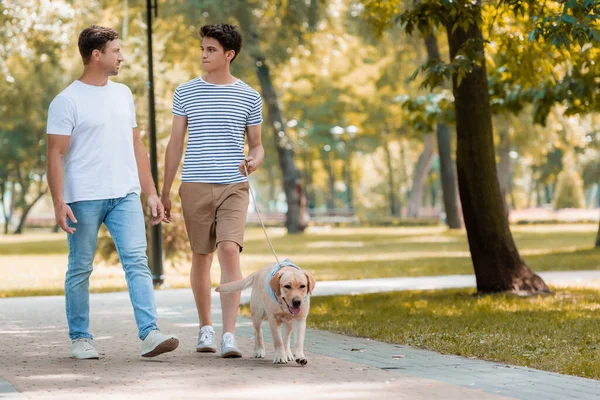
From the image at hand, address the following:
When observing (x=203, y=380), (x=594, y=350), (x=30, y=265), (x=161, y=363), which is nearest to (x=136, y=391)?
(x=203, y=380)

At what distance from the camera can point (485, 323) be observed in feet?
33.7

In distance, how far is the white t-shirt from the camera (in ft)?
24.6

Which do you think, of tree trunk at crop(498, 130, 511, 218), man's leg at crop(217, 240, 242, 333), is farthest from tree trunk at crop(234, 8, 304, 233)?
man's leg at crop(217, 240, 242, 333)

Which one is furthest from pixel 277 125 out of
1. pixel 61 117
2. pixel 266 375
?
pixel 266 375

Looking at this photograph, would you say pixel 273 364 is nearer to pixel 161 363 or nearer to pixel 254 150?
pixel 161 363

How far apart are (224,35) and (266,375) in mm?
2404

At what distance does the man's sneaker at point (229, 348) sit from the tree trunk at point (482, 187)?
19.6 feet

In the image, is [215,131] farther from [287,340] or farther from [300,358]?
[300,358]

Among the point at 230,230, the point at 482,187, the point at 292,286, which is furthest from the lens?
the point at 482,187

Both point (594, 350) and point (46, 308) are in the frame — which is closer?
point (594, 350)

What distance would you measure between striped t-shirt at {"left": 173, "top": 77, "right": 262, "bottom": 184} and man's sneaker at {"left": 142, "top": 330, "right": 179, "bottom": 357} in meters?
1.13

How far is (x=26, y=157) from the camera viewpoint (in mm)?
60438

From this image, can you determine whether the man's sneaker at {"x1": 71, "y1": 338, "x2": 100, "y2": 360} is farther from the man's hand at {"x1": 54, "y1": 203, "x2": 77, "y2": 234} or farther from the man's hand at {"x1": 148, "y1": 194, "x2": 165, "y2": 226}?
the man's hand at {"x1": 148, "y1": 194, "x2": 165, "y2": 226}

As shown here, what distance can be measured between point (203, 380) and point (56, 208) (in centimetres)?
160
